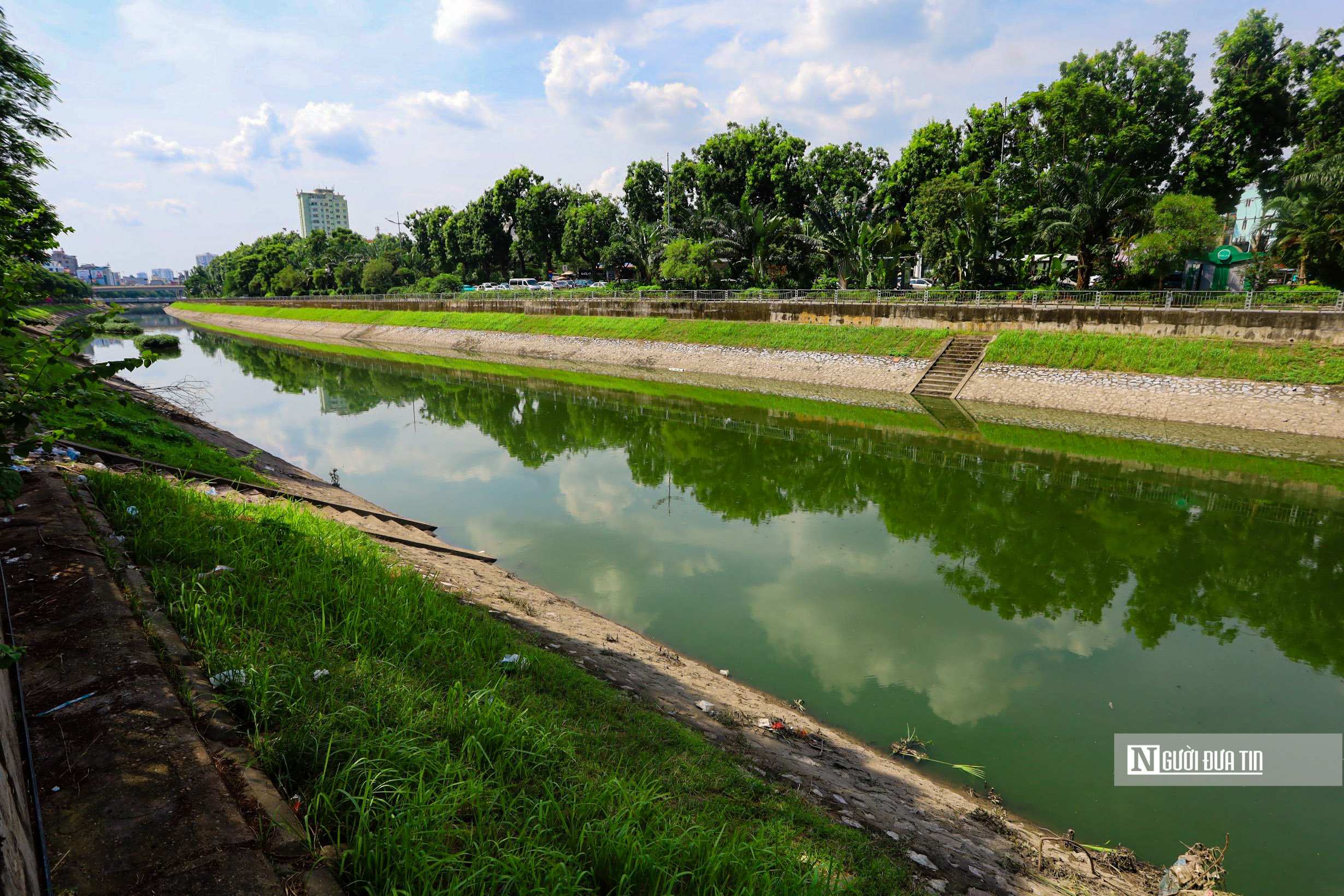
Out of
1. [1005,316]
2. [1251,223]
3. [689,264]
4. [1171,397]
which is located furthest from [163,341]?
[1251,223]

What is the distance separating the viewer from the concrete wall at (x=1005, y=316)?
17719 mm

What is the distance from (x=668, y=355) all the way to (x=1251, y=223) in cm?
3434

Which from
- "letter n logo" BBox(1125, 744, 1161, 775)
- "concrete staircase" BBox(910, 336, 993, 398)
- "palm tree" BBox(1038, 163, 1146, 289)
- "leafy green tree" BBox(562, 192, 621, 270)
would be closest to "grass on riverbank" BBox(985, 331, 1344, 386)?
"concrete staircase" BBox(910, 336, 993, 398)

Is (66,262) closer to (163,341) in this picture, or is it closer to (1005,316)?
(163,341)

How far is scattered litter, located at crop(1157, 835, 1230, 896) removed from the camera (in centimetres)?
438

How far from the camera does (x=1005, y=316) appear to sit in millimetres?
23266

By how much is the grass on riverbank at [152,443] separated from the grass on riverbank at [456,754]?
3.32 meters

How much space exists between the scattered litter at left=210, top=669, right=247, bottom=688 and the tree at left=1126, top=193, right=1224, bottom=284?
26.9m

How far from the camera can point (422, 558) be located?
27.5ft

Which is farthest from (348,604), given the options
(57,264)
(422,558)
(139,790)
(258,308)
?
(57,264)

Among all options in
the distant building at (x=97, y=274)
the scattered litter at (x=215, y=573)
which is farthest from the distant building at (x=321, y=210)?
the scattered litter at (x=215, y=573)

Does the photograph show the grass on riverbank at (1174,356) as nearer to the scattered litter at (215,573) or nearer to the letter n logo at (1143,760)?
the letter n logo at (1143,760)

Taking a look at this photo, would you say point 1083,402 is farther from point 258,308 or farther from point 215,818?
point 258,308

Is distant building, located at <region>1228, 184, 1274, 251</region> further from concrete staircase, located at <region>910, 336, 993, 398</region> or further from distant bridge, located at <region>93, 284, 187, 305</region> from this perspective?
distant bridge, located at <region>93, 284, 187, 305</region>
